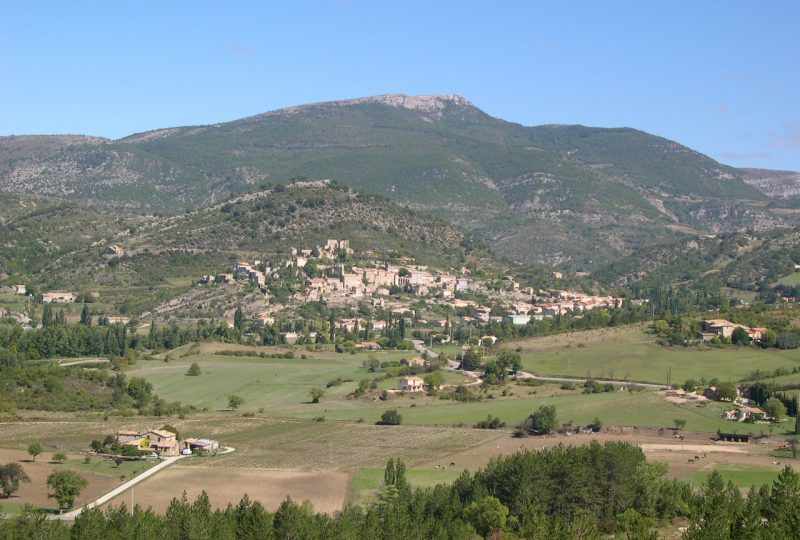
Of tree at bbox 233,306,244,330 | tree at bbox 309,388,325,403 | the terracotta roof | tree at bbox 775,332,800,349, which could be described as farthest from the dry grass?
tree at bbox 775,332,800,349

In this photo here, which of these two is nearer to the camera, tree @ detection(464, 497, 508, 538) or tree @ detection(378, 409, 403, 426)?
tree @ detection(464, 497, 508, 538)

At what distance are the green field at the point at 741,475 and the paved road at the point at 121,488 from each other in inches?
1011

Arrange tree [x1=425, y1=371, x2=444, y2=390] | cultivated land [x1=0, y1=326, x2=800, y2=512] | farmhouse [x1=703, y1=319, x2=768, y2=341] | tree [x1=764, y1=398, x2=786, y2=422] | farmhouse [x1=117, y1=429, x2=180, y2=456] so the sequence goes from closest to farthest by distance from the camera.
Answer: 1. cultivated land [x1=0, y1=326, x2=800, y2=512]
2. farmhouse [x1=117, y1=429, x2=180, y2=456]
3. tree [x1=764, y1=398, x2=786, y2=422]
4. tree [x1=425, y1=371, x2=444, y2=390]
5. farmhouse [x1=703, y1=319, x2=768, y2=341]

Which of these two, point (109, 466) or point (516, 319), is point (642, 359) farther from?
point (109, 466)

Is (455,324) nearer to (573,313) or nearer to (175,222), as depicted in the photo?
(573,313)

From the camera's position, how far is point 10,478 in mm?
55250

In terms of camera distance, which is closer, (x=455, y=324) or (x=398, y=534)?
(x=398, y=534)

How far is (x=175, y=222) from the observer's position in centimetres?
17138

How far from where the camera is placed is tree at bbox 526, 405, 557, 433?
71250mm

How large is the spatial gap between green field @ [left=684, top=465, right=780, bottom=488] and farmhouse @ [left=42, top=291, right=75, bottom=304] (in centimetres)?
8704

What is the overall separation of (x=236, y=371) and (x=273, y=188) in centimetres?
9333

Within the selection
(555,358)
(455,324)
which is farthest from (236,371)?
(455,324)

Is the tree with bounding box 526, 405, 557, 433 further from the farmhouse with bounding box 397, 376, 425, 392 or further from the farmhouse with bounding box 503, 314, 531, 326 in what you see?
the farmhouse with bounding box 503, 314, 531, 326

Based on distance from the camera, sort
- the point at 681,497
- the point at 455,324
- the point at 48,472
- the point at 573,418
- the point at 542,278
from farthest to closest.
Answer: the point at 542,278, the point at 455,324, the point at 573,418, the point at 48,472, the point at 681,497
